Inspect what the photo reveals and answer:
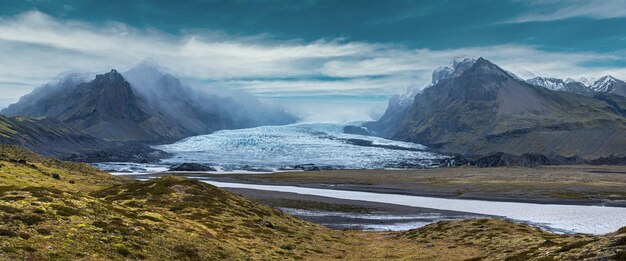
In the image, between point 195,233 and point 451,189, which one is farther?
point 451,189

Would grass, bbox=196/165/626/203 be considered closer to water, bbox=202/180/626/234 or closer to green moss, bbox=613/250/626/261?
water, bbox=202/180/626/234

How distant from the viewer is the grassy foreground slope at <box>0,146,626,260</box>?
2819cm

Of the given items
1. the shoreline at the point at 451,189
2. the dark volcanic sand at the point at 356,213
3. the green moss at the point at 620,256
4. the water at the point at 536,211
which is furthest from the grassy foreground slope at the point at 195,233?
the shoreline at the point at 451,189

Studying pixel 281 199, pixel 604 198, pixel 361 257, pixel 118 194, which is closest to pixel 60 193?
pixel 118 194

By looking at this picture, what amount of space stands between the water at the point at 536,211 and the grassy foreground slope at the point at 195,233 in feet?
78.3

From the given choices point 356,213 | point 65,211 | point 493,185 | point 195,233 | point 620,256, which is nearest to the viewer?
point 620,256

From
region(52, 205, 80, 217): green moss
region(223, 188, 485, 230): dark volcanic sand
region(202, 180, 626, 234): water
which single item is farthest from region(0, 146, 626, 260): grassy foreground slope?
region(202, 180, 626, 234): water

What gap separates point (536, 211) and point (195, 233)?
84.5 m

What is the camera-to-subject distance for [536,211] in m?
101

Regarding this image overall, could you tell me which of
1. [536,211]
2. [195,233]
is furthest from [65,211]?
[536,211]

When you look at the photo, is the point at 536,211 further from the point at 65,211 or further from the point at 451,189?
the point at 65,211

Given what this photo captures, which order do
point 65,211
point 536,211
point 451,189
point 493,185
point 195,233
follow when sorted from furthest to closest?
point 493,185
point 451,189
point 536,211
point 195,233
point 65,211

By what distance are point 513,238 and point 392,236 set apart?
17349mm

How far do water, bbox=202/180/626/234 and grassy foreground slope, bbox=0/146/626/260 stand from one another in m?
23.9
